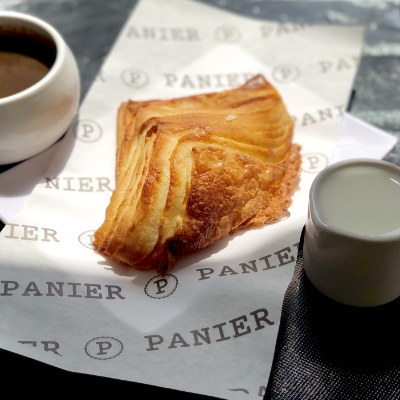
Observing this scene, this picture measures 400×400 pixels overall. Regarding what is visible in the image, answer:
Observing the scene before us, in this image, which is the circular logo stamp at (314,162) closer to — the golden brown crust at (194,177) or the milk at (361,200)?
the golden brown crust at (194,177)

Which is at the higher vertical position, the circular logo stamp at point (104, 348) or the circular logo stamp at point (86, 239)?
the circular logo stamp at point (86, 239)

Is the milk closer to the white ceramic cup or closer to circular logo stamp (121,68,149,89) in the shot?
the white ceramic cup

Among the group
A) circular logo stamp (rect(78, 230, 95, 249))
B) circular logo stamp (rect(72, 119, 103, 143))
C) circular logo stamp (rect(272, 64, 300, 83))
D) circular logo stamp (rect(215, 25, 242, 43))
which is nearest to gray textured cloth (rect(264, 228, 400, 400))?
circular logo stamp (rect(78, 230, 95, 249))

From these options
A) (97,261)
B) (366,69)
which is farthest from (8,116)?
(366,69)

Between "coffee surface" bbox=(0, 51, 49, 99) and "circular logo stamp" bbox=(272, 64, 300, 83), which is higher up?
"coffee surface" bbox=(0, 51, 49, 99)

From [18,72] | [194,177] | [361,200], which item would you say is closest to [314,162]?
[361,200]

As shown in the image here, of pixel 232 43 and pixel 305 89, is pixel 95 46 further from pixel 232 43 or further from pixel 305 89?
pixel 305 89

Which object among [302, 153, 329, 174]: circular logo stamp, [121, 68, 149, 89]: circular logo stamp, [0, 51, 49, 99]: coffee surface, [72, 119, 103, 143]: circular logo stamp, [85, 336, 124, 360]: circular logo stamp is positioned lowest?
[85, 336, 124, 360]: circular logo stamp

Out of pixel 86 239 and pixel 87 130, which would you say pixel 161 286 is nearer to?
pixel 86 239

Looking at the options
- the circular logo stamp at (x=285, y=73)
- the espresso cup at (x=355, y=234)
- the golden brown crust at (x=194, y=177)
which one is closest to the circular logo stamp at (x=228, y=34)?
the circular logo stamp at (x=285, y=73)
